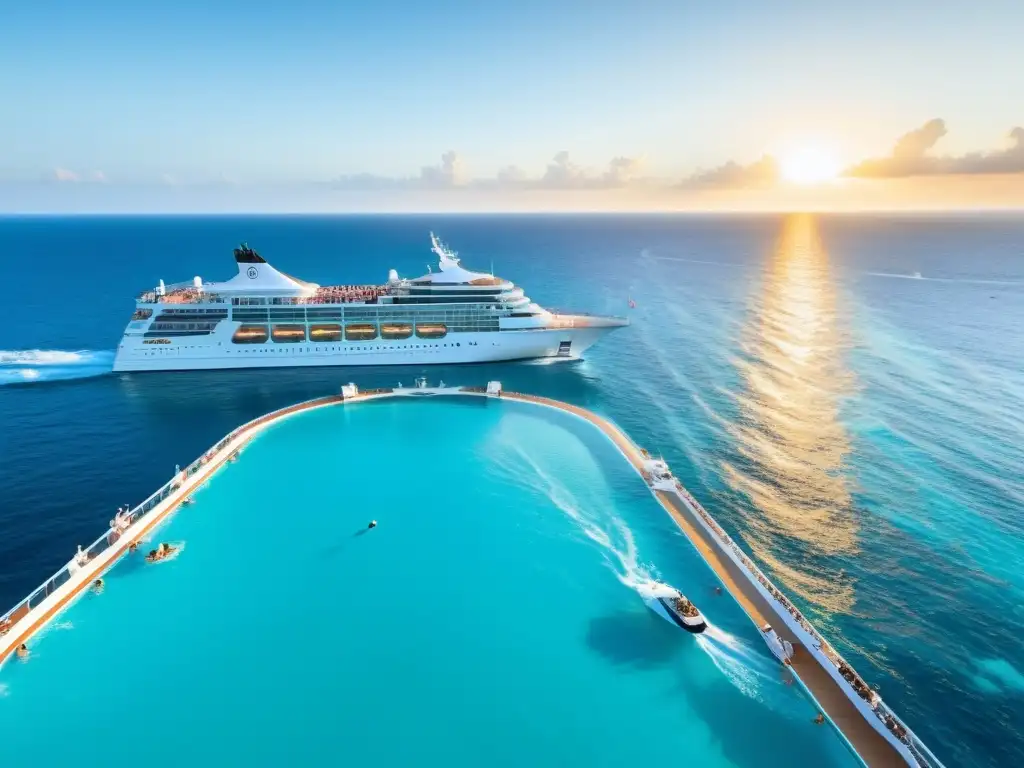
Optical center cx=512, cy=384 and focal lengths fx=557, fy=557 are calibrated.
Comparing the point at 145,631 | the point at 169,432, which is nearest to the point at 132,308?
the point at 169,432

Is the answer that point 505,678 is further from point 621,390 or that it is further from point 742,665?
point 621,390

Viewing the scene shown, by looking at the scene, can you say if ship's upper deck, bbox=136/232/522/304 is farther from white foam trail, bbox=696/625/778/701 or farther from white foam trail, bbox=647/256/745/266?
white foam trail, bbox=647/256/745/266

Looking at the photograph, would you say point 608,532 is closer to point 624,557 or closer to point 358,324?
point 624,557

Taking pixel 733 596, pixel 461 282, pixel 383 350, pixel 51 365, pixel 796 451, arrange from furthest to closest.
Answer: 1. pixel 461 282
2. pixel 383 350
3. pixel 51 365
4. pixel 796 451
5. pixel 733 596

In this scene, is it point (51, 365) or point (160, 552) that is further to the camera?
point (51, 365)

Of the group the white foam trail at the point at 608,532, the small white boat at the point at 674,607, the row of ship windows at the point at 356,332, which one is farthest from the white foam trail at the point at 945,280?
the small white boat at the point at 674,607

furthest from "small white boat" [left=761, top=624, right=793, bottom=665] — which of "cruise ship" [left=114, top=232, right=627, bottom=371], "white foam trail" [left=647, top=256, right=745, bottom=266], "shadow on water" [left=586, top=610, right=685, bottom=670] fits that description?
"white foam trail" [left=647, top=256, right=745, bottom=266]

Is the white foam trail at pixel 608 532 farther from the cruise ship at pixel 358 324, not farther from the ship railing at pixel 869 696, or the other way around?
the cruise ship at pixel 358 324

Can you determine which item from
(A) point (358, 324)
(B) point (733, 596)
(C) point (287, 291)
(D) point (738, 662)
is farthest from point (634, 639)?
(C) point (287, 291)
